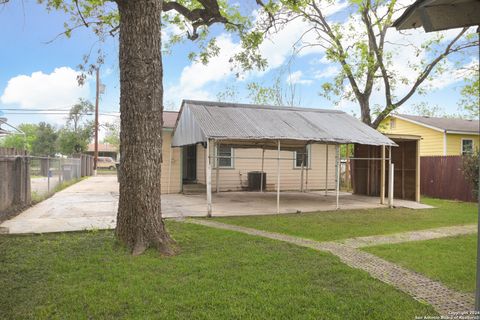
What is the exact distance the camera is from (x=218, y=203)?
37.8ft

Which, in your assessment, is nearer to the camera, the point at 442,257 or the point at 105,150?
the point at 442,257

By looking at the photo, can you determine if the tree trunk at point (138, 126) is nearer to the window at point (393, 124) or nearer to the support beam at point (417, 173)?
the support beam at point (417, 173)

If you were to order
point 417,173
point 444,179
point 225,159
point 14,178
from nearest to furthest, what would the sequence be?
point 14,178 → point 417,173 → point 444,179 → point 225,159

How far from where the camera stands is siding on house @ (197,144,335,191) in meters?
15.9

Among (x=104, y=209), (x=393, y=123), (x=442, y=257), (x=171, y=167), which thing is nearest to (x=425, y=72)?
(x=393, y=123)

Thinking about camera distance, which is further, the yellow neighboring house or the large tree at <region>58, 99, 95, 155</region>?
the large tree at <region>58, 99, 95, 155</region>

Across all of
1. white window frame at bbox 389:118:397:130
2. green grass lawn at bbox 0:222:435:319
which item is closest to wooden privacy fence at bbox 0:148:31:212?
green grass lawn at bbox 0:222:435:319

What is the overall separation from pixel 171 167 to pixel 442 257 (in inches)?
436

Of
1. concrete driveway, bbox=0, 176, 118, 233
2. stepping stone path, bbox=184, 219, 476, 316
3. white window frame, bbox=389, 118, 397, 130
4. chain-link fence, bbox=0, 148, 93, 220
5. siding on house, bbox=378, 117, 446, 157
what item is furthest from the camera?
white window frame, bbox=389, 118, 397, 130

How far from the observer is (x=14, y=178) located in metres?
8.99

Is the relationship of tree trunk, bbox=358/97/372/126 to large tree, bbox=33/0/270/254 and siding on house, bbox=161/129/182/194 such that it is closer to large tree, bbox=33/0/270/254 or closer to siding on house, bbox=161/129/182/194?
siding on house, bbox=161/129/182/194

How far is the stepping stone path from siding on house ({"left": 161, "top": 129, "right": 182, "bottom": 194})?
6421 mm

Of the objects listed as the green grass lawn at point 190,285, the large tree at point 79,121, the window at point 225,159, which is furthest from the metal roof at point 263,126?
the large tree at point 79,121

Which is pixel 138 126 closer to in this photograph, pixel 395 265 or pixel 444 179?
pixel 395 265
